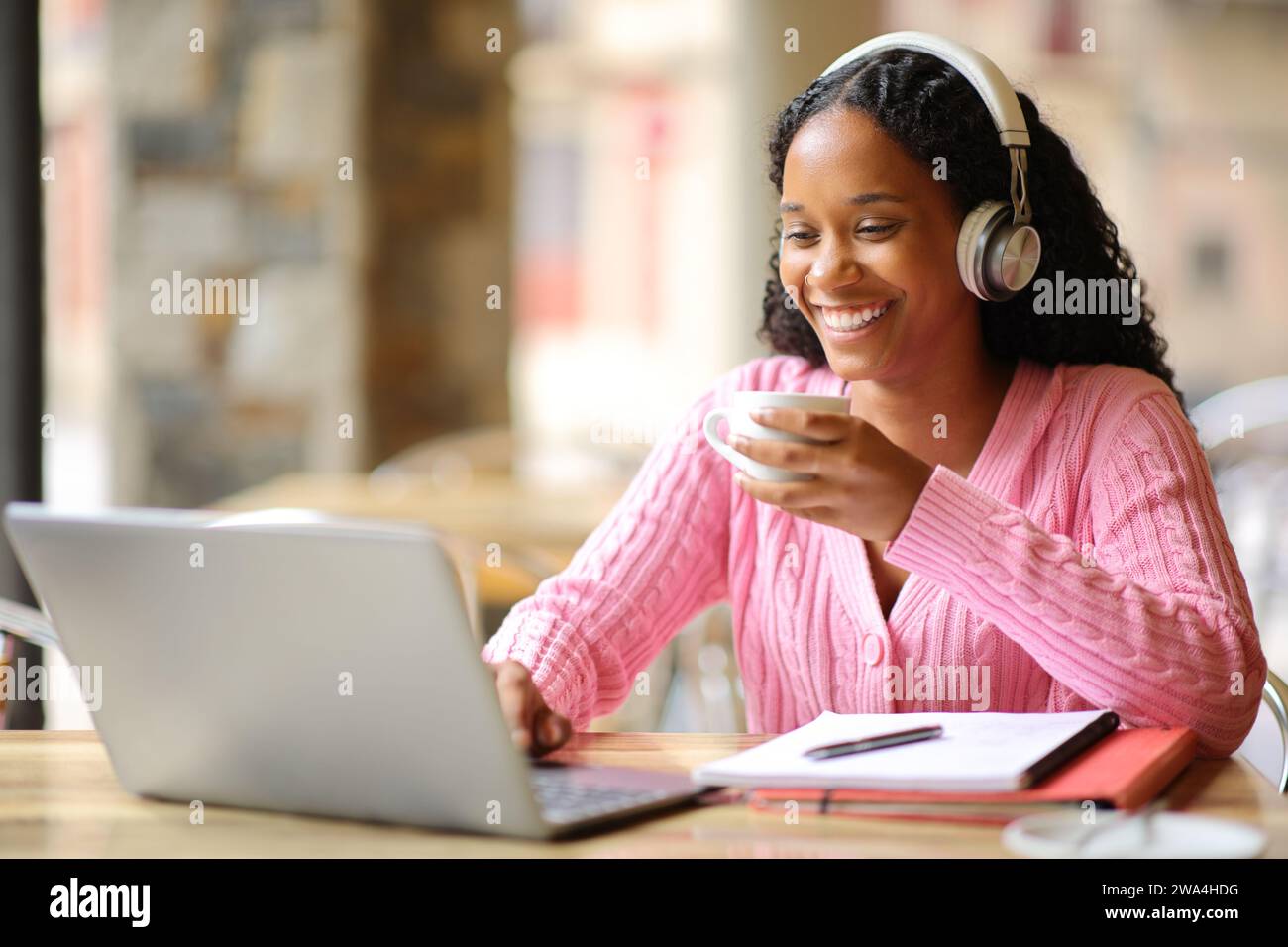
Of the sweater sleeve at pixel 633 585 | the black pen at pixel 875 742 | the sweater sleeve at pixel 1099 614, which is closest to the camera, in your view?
the black pen at pixel 875 742

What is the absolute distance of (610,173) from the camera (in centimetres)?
1338

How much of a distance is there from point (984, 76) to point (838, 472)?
0.46 m

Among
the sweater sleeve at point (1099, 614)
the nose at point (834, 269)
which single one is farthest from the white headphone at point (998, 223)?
the sweater sleeve at point (1099, 614)

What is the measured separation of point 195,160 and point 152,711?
2762 mm

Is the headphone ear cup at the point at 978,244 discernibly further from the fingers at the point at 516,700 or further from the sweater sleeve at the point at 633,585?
the fingers at the point at 516,700

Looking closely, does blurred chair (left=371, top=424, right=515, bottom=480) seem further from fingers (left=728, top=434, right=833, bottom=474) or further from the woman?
fingers (left=728, top=434, right=833, bottom=474)

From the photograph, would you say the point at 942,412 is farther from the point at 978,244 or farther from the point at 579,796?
the point at 579,796

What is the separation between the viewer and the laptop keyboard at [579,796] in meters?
0.96

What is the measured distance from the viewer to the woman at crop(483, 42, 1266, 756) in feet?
3.87

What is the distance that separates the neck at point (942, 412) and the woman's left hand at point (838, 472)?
0.32 meters

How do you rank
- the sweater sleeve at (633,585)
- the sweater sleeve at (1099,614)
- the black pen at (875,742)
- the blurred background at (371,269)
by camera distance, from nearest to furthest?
the black pen at (875,742) < the sweater sleeve at (1099,614) < the sweater sleeve at (633,585) < the blurred background at (371,269)

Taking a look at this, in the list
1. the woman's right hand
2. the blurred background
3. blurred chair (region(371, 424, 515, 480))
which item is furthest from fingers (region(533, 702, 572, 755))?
blurred chair (region(371, 424, 515, 480))
